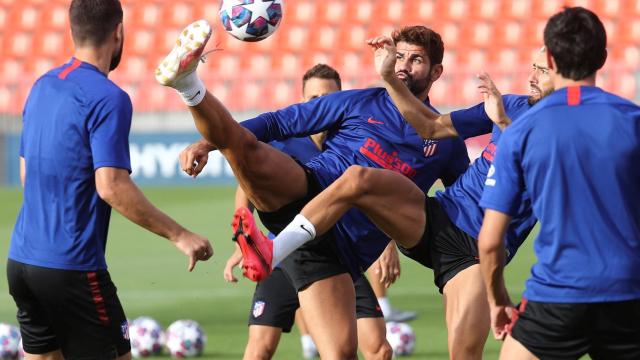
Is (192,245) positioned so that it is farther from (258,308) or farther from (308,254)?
(258,308)

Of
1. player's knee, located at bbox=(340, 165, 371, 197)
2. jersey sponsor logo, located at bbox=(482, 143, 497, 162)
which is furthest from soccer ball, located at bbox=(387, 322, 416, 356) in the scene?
player's knee, located at bbox=(340, 165, 371, 197)

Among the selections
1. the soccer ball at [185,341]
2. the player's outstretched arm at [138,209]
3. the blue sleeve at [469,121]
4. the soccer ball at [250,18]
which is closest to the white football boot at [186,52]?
the player's outstretched arm at [138,209]

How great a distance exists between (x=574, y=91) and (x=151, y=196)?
577 inches

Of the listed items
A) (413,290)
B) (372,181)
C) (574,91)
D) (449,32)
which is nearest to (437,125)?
(372,181)

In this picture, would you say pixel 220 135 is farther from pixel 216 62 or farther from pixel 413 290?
pixel 216 62

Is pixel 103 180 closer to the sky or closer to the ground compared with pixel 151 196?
closer to the sky

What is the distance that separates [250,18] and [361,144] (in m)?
0.98

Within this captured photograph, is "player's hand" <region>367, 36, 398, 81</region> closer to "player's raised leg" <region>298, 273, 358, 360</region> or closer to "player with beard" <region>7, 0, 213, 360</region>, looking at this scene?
"player's raised leg" <region>298, 273, 358, 360</region>

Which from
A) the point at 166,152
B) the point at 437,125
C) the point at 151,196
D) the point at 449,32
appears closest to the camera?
the point at 437,125

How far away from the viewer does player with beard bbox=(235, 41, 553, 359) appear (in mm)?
5676

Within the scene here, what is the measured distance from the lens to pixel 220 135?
219 inches

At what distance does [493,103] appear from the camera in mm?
5688

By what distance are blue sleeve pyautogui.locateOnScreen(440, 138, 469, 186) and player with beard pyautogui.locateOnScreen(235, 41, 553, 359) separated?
7.8 inches

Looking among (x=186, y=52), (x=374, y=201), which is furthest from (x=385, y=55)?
(x=186, y=52)
